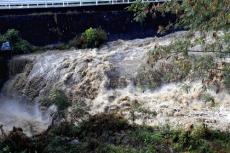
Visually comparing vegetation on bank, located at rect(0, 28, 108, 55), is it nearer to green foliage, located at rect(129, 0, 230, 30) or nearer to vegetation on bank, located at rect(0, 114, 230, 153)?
vegetation on bank, located at rect(0, 114, 230, 153)

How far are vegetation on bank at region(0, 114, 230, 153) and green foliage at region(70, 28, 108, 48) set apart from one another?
202 inches

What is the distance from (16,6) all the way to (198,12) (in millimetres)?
11065

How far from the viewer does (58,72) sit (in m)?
16.7

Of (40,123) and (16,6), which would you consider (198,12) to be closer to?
(40,123)

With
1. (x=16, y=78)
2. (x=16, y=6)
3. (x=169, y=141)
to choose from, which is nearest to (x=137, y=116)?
(x=169, y=141)

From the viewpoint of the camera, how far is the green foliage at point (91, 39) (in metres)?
18.2

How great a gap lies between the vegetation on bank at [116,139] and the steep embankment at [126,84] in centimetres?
48

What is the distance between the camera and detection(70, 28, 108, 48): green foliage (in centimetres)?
1822

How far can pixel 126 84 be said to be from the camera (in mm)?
15547

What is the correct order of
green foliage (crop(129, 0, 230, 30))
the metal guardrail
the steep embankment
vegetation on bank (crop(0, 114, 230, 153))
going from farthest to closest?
the metal guardrail → the steep embankment → vegetation on bank (crop(0, 114, 230, 153)) → green foliage (crop(129, 0, 230, 30))

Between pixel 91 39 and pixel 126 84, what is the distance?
3221 millimetres

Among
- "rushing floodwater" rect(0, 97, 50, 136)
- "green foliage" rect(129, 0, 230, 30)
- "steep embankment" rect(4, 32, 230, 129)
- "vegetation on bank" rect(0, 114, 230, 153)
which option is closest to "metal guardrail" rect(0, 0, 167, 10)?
"steep embankment" rect(4, 32, 230, 129)

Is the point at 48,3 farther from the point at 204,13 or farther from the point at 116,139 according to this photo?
the point at 204,13

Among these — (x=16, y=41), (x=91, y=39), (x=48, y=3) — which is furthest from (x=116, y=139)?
(x=48, y=3)
